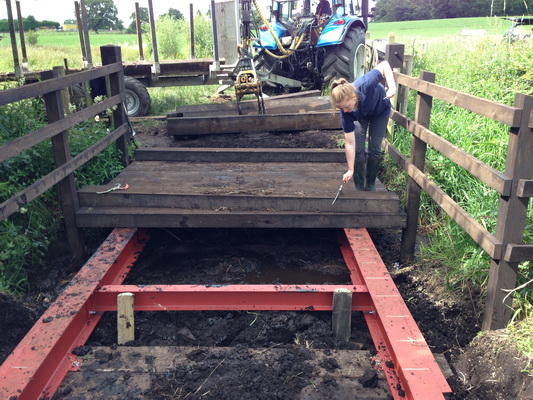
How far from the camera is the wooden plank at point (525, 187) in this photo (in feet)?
9.05

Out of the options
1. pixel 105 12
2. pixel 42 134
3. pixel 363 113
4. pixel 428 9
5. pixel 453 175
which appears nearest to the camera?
pixel 42 134

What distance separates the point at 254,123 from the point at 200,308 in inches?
189

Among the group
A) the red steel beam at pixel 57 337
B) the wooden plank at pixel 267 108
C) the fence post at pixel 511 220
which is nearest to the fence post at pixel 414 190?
the fence post at pixel 511 220

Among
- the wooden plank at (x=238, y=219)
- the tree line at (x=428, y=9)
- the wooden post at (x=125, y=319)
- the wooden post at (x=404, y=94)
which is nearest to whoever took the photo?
Answer: the wooden post at (x=125, y=319)

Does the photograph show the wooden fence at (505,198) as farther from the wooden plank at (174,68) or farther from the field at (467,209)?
the wooden plank at (174,68)

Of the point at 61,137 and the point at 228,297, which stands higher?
the point at 61,137

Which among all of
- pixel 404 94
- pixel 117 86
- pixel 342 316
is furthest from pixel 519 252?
pixel 117 86

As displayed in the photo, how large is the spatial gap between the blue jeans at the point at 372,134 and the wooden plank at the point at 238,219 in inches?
23.8

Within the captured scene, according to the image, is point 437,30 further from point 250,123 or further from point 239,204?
point 239,204

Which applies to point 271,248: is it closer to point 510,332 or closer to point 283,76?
point 510,332

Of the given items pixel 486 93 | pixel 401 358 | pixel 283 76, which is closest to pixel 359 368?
pixel 401 358

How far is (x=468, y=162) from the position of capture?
3.33 m

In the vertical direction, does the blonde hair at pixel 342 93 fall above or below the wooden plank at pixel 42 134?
above

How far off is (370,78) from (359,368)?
239 centimetres
